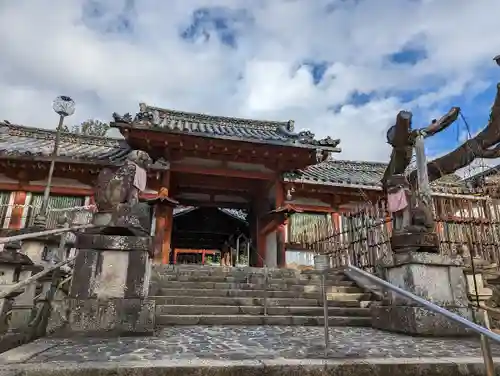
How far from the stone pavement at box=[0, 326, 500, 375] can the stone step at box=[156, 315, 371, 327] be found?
22.3 inches

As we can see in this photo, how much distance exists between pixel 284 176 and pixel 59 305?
30.8 ft

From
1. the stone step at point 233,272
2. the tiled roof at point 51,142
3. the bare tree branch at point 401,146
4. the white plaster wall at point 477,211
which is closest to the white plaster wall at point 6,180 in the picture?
the tiled roof at point 51,142

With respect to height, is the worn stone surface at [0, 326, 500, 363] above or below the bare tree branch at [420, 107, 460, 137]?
below

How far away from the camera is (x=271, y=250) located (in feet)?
42.7

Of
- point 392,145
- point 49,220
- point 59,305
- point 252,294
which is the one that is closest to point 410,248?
point 392,145

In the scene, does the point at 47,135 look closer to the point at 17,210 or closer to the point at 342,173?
the point at 17,210

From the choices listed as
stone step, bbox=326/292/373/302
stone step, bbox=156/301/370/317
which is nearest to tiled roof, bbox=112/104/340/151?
stone step, bbox=326/292/373/302

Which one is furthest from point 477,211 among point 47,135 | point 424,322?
point 47,135

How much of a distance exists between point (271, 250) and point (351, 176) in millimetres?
6580

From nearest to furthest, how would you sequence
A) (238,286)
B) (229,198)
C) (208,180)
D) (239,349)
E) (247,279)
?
(239,349) → (238,286) → (247,279) → (208,180) → (229,198)

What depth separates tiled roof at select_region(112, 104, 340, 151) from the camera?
1186 centimetres

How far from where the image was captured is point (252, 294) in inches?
293

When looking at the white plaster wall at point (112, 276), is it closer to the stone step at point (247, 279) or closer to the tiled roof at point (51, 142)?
the stone step at point (247, 279)

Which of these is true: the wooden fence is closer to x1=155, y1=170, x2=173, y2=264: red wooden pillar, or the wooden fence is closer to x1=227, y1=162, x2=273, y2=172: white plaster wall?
x1=227, y1=162, x2=273, y2=172: white plaster wall
